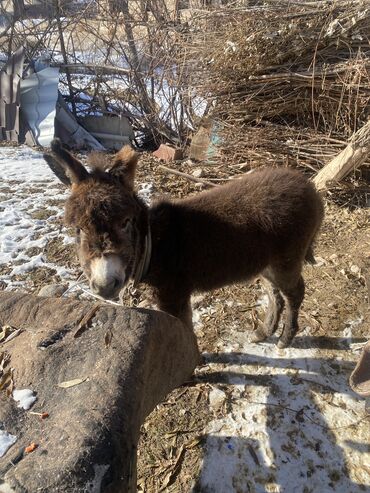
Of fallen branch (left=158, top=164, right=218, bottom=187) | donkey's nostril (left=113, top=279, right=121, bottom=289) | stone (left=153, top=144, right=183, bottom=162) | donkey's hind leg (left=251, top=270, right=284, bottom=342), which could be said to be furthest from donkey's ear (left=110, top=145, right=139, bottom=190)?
stone (left=153, top=144, right=183, bottom=162)

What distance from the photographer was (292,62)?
5246 mm

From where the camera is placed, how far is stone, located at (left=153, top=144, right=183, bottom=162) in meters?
7.22

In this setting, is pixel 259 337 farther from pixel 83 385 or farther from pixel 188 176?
pixel 188 176

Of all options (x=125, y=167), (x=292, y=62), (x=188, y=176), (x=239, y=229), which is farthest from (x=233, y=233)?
(x=292, y=62)

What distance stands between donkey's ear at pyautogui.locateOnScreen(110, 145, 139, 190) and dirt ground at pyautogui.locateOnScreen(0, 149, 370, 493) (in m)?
1.73

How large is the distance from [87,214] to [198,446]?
72.5 inches

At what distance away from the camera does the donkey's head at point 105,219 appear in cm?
221

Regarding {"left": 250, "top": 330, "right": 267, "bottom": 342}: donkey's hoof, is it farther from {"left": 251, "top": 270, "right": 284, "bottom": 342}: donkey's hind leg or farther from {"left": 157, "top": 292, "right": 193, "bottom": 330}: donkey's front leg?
{"left": 157, "top": 292, "right": 193, "bottom": 330}: donkey's front leg

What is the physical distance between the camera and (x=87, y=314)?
207 cm

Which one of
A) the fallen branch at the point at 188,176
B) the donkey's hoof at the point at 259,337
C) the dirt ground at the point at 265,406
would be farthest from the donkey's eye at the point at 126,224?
the fallen branch at the point at 188,176

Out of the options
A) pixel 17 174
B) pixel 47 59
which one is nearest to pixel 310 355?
pixel 17 174

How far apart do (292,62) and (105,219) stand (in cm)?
445

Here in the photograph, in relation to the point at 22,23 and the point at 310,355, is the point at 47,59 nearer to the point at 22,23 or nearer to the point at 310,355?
the point at 22,23

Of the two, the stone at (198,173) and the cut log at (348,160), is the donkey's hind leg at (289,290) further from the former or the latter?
the stone at (198,173)
